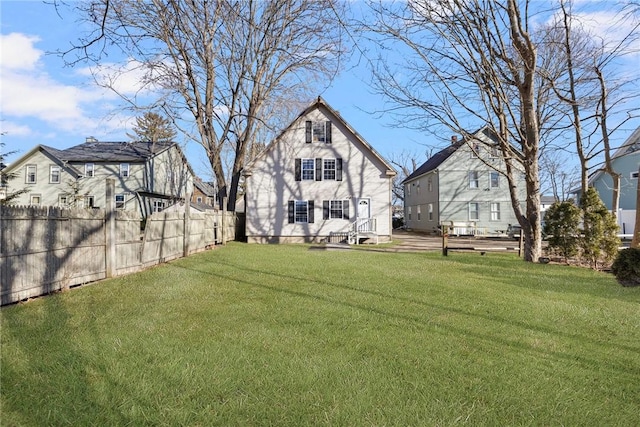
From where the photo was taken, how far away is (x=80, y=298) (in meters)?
6.48

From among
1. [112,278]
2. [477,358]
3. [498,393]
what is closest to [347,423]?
[498,393]

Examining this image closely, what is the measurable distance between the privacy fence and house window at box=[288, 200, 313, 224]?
35.8ft

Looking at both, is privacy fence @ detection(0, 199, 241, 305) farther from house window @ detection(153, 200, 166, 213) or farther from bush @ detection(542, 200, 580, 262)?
house window @ detection(153, 200, 166, 213)

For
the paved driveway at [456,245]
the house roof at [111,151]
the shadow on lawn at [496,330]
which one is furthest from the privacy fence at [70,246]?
the house roof at [111,151]

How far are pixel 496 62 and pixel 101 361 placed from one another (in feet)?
43.4

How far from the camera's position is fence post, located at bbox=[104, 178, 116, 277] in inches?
331

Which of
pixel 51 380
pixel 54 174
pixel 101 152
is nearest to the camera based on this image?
pixel 51 380

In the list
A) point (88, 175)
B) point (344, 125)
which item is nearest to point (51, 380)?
point (344, 125)

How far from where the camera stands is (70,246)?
7262mm

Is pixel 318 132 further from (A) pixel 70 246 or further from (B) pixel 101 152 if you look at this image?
(B) pixel 101 152

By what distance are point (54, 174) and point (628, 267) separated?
1516 inches

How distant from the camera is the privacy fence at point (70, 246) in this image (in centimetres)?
593

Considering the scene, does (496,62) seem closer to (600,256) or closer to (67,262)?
(600,256)

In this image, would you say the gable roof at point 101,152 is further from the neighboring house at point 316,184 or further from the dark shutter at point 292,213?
the dark shutter at point 292,213
